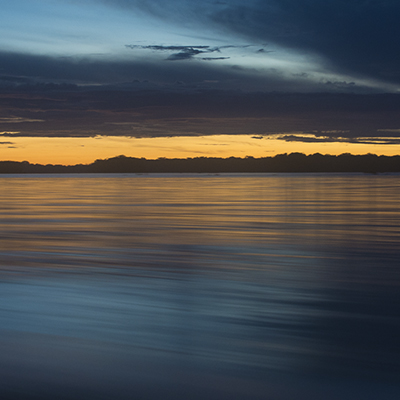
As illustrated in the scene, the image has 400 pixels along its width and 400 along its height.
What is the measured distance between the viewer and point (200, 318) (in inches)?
271

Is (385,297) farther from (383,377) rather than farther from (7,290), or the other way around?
(7,290)

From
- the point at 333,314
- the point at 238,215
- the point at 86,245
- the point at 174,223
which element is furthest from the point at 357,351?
the point at 238,215

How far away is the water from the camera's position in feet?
15.7

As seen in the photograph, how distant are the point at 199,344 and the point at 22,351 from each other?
6.15 feet

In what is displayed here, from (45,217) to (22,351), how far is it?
55.6 feet

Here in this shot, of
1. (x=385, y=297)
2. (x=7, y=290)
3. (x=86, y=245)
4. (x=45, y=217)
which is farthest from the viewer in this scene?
(x=45, y=217)

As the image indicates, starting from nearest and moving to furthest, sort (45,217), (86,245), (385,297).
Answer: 1. (385,297)
2. (86,245)
3. (45,217)

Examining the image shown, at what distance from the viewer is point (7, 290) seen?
28.3 feet

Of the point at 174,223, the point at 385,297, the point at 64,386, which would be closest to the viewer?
the point at 64,386

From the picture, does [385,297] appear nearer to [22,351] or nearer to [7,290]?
[22,351]

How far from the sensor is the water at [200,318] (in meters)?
4.79

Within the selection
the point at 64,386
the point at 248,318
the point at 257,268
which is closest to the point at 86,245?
the point at 257,268

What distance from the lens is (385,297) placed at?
7.99m

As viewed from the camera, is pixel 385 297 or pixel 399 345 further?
pixel 385 297
